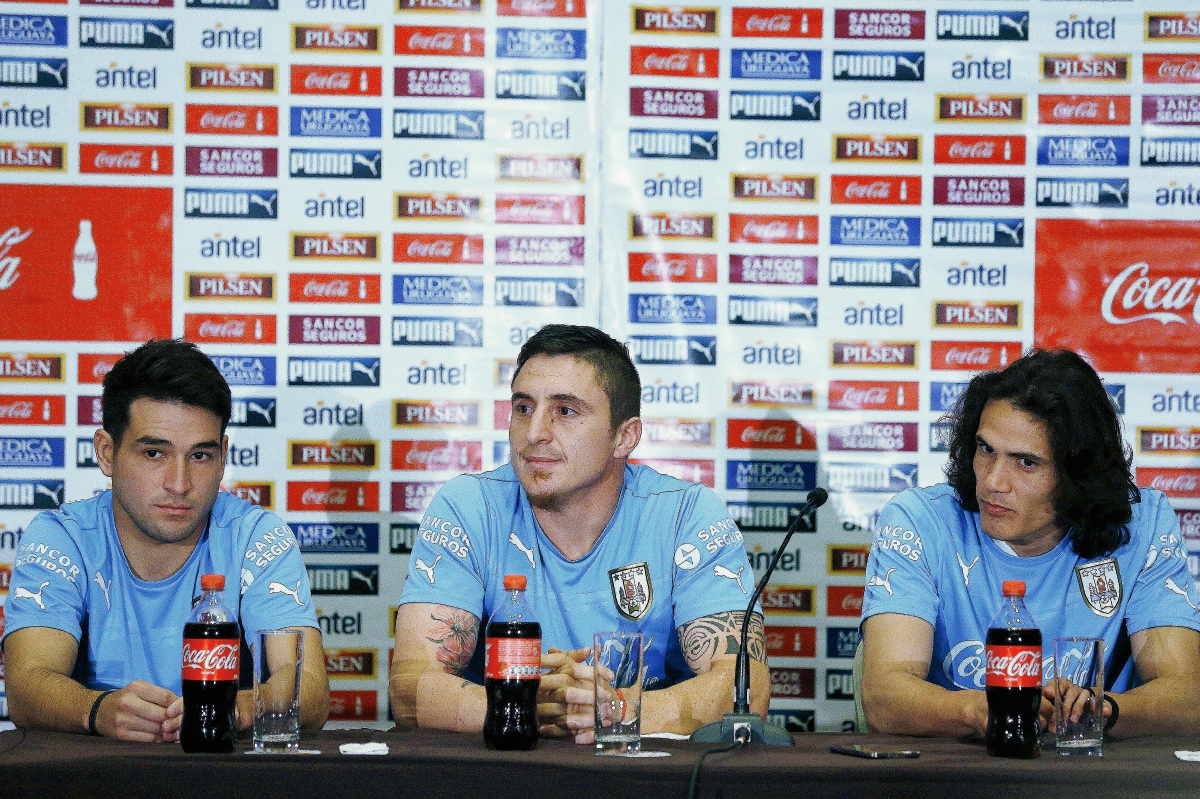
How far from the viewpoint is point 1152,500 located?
2805mm

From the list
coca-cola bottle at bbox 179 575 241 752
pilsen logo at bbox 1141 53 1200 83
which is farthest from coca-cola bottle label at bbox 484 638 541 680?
pilsen logo at bbox 1141 53 1200 83

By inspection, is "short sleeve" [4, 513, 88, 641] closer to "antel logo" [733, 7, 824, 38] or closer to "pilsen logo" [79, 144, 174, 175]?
"pilsen logo" [79, 144, 174, 175]

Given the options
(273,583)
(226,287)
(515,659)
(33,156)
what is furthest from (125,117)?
(515,659)

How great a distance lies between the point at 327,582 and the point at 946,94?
2537 mm

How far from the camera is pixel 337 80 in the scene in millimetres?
3854

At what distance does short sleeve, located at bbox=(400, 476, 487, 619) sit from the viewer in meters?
2.60

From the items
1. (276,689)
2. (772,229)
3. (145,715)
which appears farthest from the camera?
(772,229)

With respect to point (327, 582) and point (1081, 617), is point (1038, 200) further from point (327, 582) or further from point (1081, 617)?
point (327, 582)

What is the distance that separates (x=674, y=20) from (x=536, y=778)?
2.88 meters

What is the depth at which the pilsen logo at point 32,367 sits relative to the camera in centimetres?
376

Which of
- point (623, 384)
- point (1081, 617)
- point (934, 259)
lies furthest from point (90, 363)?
point (1081, 617)

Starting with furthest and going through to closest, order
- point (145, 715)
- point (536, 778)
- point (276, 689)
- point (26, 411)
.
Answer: point (26, 411) → point (145, 715) → point (276, 689) → point (536, 778)

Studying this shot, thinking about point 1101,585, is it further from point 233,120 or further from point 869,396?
point 233,120

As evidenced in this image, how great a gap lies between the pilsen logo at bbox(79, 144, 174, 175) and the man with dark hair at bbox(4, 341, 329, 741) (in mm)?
1298
